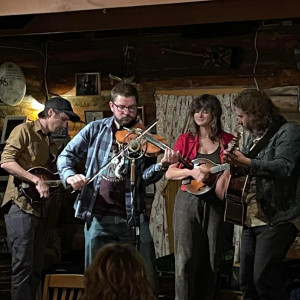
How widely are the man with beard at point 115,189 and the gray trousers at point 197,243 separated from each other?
255mm

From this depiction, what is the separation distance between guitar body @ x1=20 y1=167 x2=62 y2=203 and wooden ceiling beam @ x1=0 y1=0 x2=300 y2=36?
1020mm

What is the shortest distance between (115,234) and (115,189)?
0.88ft

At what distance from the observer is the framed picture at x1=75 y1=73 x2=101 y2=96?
6.05 meters

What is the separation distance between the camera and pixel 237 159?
3.69 meters

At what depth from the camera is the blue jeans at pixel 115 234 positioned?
3883mm

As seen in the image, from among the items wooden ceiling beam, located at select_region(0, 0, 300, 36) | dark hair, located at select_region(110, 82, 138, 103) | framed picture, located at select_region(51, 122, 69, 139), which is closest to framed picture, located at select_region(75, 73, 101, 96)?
framed picture, located at select_region(51, 122, 69, 139)

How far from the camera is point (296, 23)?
5.48 m

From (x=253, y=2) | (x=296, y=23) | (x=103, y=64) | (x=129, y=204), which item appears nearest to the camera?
(x=129, y=204)

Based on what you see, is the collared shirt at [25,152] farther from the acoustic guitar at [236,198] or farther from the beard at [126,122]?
the acoustic guitar at [236,198]

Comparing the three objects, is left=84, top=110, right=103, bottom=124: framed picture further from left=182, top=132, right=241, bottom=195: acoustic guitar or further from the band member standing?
left=182, top=132, right=241, bottom=195: acoustic guitar

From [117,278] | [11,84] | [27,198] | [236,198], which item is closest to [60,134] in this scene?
[11,84]

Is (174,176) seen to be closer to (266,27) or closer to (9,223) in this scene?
(9,223)

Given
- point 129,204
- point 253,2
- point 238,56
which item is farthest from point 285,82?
point 129,204

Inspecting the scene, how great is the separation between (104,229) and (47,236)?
80.2 inches
